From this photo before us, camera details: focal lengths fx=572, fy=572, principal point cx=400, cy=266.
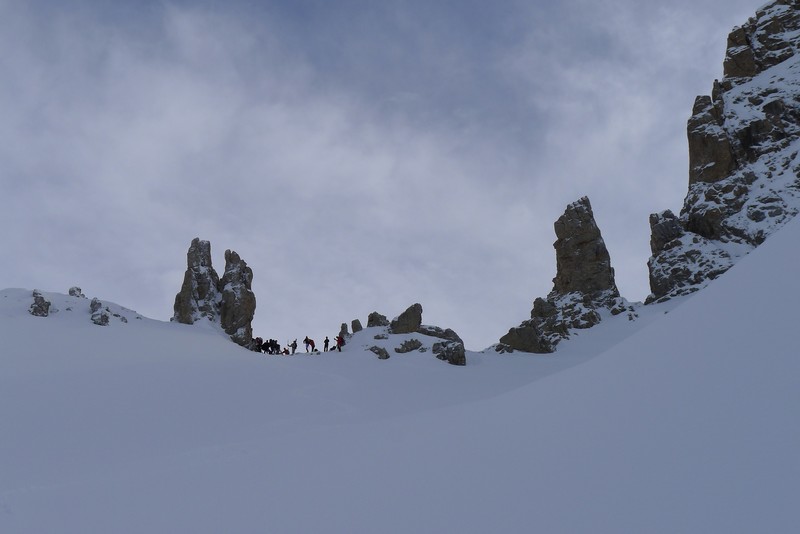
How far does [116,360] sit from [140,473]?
61.2ft

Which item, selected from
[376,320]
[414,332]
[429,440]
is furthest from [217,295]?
[429,440]

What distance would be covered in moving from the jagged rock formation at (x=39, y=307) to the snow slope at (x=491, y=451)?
57.2 feet

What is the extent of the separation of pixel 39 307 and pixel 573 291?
4743 centimetres

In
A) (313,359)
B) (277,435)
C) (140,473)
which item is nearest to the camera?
(140,473)

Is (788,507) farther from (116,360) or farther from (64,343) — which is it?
(64,343)

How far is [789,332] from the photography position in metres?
8.12

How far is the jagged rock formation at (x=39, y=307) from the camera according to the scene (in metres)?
40.4

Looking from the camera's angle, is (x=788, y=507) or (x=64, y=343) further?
(x=64, y=343)

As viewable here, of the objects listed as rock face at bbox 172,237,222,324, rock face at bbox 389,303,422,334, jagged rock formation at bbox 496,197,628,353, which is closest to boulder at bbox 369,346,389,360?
rock face at bbox 389,303,422,334

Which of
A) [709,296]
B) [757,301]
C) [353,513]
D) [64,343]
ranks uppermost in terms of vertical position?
[64,343]

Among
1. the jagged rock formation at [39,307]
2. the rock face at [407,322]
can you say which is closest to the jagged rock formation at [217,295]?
the jagged rock formation at [39,307]

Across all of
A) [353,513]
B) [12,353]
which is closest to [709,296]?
[353,513]

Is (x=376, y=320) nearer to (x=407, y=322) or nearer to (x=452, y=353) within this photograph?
(x=407, y=322)

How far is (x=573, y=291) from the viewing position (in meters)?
59.3
